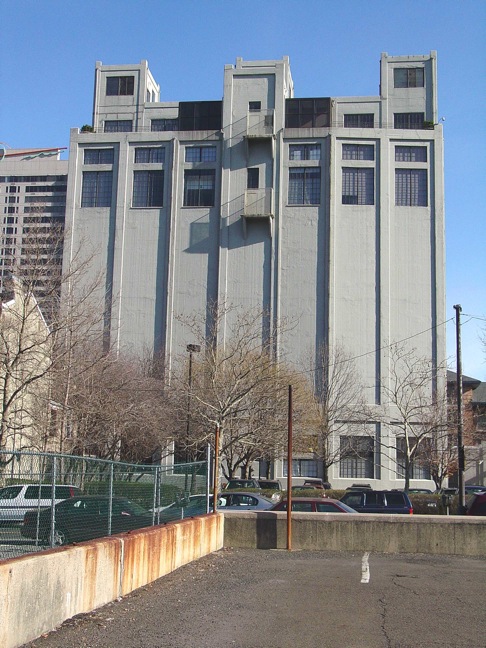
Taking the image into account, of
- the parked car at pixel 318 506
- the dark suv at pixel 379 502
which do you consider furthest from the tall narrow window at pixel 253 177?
the parked car at pixel 318 506

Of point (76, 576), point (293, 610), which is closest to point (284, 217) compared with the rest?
point (293, 610)

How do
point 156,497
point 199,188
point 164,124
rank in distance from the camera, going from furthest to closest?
point 164,124 → point 199,188 → point 156,497

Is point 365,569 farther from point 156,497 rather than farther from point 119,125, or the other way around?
point 119,125

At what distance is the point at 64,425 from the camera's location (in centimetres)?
3053

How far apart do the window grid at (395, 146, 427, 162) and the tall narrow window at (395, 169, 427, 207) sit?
2.90ft

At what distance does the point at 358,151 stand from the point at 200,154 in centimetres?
1215

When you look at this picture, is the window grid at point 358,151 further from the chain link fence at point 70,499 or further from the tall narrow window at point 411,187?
the chain link fence at point 70,499

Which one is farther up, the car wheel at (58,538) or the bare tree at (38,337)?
the bare tree at (38,337)

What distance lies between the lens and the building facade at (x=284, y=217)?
53875 millimetres

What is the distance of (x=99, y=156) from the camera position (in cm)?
5919

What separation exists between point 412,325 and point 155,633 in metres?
47.2

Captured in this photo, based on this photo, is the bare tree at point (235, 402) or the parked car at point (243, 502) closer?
the parked car at point (243, 502)

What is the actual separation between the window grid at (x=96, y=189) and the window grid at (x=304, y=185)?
14185mm

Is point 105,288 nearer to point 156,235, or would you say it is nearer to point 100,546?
point 156,235
